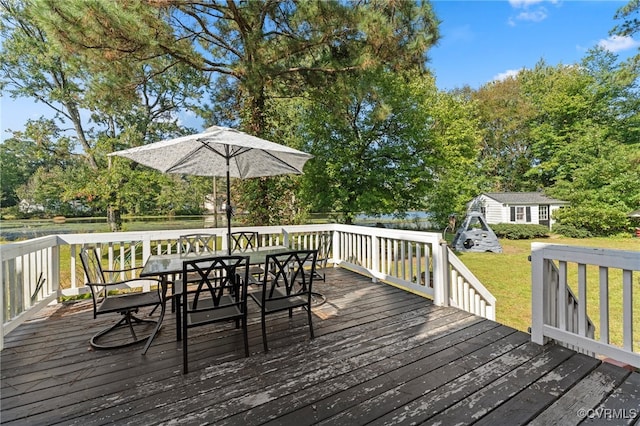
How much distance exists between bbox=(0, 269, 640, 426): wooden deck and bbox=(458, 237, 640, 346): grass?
150 inches

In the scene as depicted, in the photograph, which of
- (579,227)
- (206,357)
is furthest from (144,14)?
(579,227)

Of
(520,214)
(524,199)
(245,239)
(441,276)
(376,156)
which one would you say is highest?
(376,156)

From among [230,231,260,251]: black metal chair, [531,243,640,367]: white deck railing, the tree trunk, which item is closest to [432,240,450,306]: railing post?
[531,243,640,367]: white deck railing

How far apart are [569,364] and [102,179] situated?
12303 mm

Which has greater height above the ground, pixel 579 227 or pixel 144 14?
pixel 144 14

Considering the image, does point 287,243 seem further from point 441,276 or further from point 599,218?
point 599,218

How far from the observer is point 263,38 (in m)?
6.50

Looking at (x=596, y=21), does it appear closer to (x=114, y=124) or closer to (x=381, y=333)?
(x=381, y=333)

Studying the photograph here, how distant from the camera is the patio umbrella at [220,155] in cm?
311

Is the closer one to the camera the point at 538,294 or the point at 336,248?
the point at 538,294

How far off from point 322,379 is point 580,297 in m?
2.26

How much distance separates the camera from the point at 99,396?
2.00 meters

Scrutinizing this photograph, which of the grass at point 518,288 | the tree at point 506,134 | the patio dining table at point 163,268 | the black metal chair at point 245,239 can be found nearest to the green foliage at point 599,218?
the grass at point 518,288

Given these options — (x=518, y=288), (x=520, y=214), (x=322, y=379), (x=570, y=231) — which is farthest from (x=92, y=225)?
(x=570, y=231)
